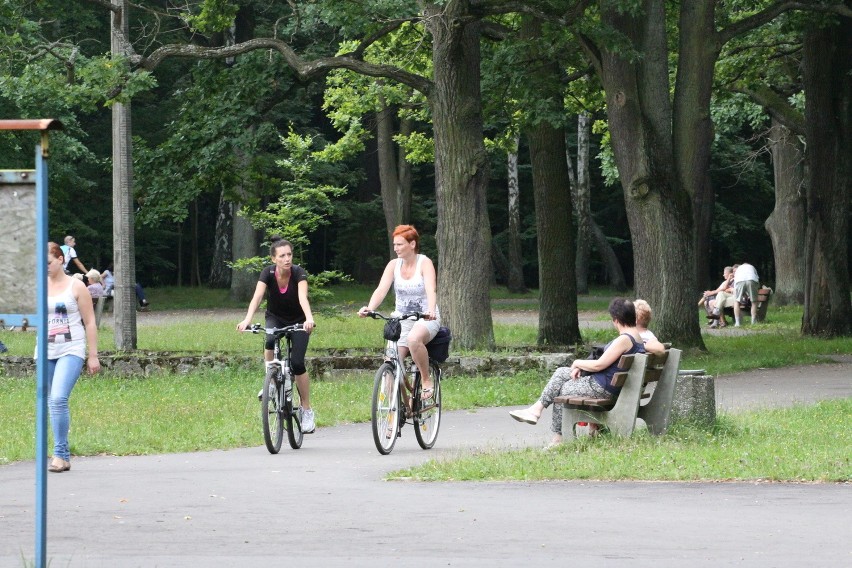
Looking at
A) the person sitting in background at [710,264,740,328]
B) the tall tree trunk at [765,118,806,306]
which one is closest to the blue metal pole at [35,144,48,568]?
the person sitting in background at [710,264,740,328]

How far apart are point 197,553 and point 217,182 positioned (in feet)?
52.9

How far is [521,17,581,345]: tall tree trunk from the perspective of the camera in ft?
79.9

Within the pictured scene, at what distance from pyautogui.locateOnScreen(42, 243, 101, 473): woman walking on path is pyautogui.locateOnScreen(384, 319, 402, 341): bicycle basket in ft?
7.54

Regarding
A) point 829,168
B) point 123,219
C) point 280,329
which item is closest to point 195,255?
point 829,168

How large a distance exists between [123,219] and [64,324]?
1097 centimetres

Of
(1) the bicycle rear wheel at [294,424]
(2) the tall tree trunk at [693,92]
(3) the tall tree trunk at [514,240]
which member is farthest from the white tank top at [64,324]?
(3) the tall tree trunk at [514,240]

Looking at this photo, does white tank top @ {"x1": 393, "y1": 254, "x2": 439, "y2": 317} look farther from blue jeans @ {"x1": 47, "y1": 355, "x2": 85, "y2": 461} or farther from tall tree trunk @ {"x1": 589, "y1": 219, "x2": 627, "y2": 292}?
tall tree trunk @ {"x1": 589, "y1": 219, "x2": 627, "y2": 292}

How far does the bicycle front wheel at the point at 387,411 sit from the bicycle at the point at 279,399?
32.9 inches

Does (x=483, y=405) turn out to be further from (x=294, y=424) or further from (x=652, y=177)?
(x=652, y=177)

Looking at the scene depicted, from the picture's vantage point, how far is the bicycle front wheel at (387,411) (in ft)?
38.2

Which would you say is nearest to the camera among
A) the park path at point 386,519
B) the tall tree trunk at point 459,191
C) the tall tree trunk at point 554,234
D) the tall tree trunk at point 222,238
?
the park path at point 386,519

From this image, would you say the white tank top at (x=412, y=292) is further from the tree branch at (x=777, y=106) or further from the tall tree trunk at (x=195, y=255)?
the tall tree trunk at (x=195, y=255)

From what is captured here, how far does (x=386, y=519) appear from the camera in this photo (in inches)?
332

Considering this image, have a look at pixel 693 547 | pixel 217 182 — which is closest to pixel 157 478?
pixel 693 547
